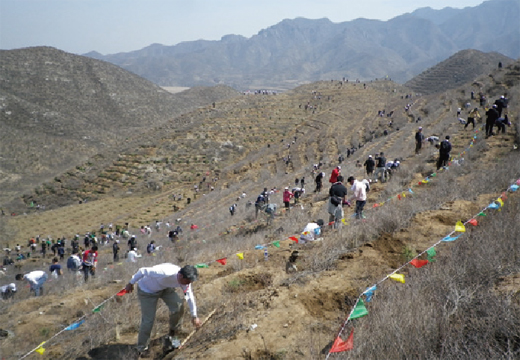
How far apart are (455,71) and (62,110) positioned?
133 meters

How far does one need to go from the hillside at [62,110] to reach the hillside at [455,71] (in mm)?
81465

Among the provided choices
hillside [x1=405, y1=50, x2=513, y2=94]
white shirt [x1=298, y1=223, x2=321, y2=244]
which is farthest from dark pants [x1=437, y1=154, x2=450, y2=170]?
hillside [x1=405, y1=50, x2=513, y2=94]

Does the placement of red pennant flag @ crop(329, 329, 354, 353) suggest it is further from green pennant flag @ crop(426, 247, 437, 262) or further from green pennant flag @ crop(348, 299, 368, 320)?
green pennant flag @ crop(426, 247, 437, 262)

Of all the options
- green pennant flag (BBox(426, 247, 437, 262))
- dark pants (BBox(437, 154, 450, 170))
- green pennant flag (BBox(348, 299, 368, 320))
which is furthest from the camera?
dark pants (BBox(437, 154, 450, 170))

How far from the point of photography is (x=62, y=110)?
81.6 meters

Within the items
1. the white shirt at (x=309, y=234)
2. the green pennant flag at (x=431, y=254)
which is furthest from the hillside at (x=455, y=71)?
the green pennant flag at (x=431, y=254)

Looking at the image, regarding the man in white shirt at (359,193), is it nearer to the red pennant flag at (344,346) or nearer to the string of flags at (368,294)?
the string of flags at (368,294)

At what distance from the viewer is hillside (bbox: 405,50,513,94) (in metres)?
122

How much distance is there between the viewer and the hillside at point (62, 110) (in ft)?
189

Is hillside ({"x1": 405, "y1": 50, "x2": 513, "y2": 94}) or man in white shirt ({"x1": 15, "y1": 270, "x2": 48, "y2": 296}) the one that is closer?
man in white shirt ({"x1": 15, "y1": 270, "x2": 48, "y2": 296})

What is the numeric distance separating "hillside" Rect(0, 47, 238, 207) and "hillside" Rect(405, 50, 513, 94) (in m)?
81.5

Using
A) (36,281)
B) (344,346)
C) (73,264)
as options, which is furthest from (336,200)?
(73,264)

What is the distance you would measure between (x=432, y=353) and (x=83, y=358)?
4.43 meters

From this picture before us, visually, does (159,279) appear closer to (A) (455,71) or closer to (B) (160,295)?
(B) (160,295)
